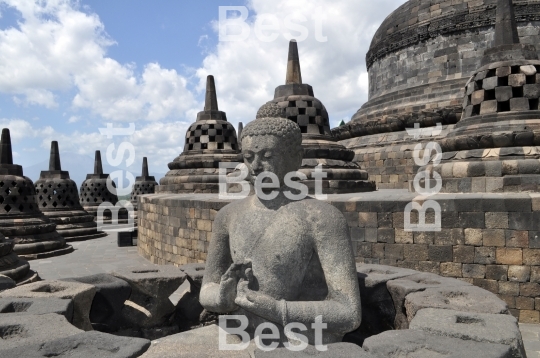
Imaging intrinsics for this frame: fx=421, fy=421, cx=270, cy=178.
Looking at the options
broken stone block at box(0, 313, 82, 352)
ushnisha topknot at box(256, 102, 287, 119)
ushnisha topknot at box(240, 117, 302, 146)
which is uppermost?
ushnisha topknot at box(256, 102, 287, 119)

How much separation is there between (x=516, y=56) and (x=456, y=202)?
13.7 feet

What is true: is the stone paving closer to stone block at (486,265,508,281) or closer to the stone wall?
the stone wall

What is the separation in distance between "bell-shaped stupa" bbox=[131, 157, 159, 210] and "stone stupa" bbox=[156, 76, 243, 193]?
964cm

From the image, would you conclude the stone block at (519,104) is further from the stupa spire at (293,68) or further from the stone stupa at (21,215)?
the stone stupa at (21,215)

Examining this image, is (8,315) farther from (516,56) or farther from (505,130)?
(516,56)

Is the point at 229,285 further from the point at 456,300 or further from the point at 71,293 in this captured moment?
the point at 456,300

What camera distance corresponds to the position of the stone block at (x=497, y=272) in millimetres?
5449

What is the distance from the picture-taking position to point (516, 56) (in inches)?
318

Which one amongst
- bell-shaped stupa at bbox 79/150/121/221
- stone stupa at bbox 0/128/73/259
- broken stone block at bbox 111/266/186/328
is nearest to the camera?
broken stone block at bbox 111/266/186/328

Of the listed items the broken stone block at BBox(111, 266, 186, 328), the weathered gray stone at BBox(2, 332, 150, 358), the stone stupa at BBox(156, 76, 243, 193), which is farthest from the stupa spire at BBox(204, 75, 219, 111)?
the weathered gray stone at BBox(2, 332, 150, 358)

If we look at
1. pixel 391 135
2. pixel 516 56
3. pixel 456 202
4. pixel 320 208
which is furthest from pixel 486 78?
pixel 320 208

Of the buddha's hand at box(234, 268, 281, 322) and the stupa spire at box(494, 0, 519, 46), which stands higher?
the stupa spire at box(494, 0, 519, 46)

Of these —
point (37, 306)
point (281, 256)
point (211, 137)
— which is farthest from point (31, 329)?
point (211, 137)

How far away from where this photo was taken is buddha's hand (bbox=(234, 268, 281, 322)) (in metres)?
2.15
